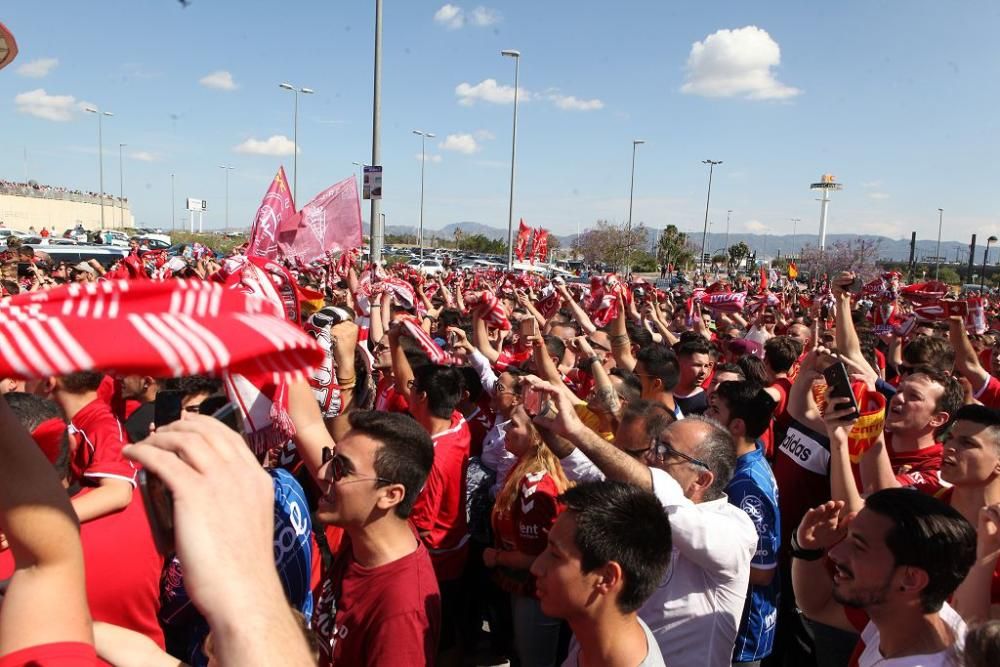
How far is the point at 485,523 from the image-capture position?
438 cm

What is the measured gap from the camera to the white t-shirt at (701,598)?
2631 mm

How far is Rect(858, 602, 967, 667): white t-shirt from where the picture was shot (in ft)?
7.14

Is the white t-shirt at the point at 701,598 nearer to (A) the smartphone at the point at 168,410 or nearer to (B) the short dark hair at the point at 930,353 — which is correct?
(A) the smartphone at the point at 168,410

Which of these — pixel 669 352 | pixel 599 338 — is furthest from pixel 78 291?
pixel 599 338

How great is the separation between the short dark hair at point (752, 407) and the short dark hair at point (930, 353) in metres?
2.67

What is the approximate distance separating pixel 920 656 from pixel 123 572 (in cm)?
262

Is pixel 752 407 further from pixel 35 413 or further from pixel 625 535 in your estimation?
pixel 35 413

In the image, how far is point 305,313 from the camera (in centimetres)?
852

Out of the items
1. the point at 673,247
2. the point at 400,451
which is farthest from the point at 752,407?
the point at 673,247

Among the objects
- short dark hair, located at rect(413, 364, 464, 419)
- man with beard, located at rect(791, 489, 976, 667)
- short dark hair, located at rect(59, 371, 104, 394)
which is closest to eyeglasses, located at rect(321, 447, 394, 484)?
short dark hair, located at rect(413, 364, 464, 419)

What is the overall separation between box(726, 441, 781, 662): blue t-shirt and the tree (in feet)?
210

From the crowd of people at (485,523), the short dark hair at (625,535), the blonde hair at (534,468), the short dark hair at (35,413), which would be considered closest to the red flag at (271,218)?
the crowd of people at (485,523)

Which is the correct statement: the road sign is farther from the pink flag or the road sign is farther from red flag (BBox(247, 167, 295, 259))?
red flag (BBox(247, 167, 295, 259))

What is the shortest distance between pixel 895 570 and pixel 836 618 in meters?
0.97
